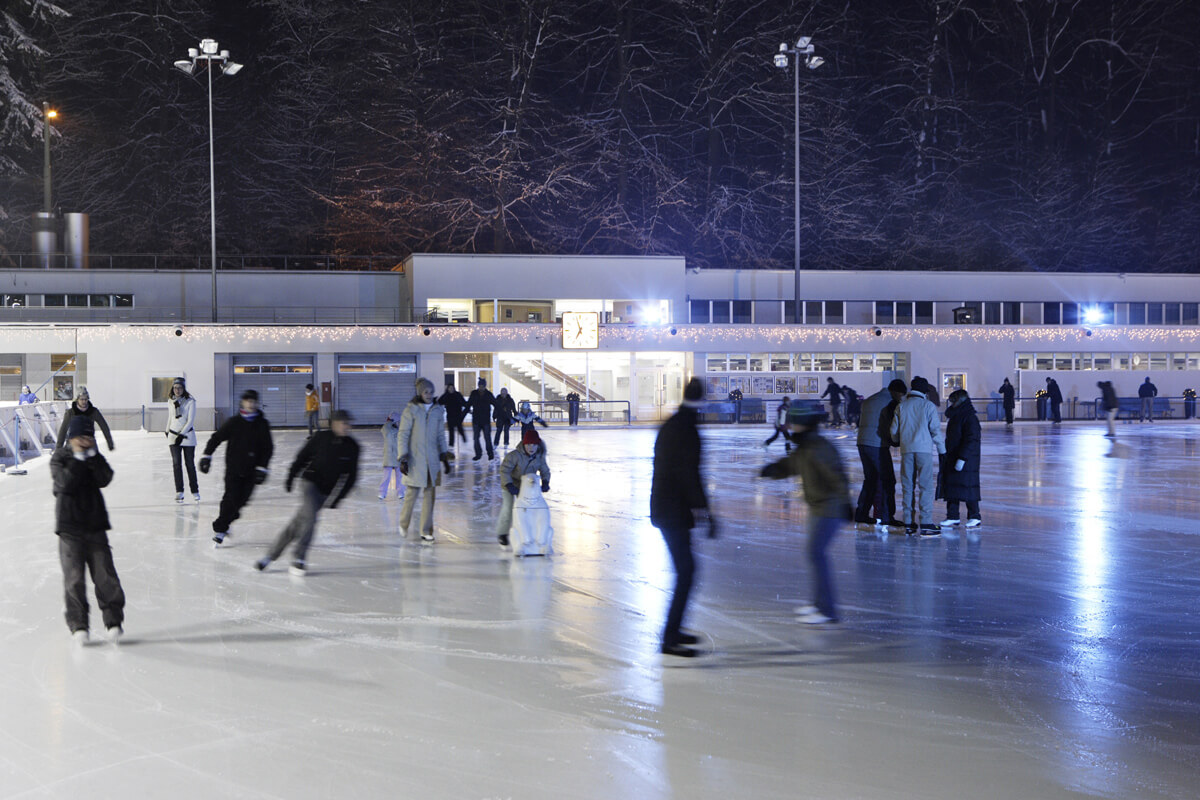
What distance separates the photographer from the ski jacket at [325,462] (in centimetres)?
904

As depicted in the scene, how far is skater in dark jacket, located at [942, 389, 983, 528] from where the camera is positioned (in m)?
11.3

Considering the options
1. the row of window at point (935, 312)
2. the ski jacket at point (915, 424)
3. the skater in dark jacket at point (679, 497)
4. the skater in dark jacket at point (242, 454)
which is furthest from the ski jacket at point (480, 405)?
the row of window at point (935, 312)

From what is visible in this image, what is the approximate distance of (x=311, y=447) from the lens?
912 centimetres

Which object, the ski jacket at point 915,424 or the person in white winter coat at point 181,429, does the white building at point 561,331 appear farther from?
the ski jacket at point 915,424

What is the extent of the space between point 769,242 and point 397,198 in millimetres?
16613

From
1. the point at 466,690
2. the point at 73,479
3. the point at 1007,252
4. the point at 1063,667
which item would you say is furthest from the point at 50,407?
the point at 1007,252

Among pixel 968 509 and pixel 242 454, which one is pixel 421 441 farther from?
pixel 968 509

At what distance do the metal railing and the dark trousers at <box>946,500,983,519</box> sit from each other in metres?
33.5

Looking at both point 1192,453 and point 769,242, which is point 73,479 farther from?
point 769,242

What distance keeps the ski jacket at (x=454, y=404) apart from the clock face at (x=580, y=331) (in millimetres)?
15398

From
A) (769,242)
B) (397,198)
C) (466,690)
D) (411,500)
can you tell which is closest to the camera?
(466,690)

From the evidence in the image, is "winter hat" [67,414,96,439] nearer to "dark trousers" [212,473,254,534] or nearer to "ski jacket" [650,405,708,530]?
"dark trousers" [212,473,254,534]

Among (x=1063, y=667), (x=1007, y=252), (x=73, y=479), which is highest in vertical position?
(x=1007, y=252)

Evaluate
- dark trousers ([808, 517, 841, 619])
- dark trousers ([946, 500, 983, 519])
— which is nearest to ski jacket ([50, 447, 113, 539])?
dark trousers ([808, 517, 841, 619])
